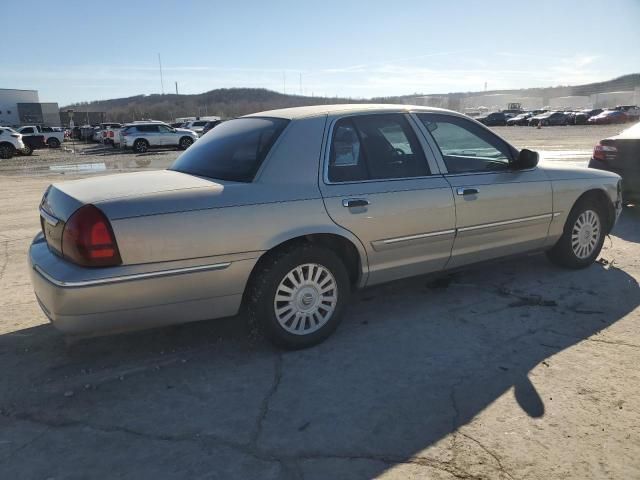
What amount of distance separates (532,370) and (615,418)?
57 cm

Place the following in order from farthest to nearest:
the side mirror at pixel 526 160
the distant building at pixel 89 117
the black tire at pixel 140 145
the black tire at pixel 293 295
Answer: the distant building at pixel 89 117, the black tire at pixel 140 145, the side mirror at pixel 526 160, the black tire at pixel 293 295

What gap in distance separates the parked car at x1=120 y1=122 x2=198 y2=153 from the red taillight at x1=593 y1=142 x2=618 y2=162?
2447 cm

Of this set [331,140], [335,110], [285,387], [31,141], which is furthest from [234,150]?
[31,141]

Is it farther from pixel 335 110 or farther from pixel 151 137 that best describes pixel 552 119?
pixel 335 110

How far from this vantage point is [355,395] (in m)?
3.03

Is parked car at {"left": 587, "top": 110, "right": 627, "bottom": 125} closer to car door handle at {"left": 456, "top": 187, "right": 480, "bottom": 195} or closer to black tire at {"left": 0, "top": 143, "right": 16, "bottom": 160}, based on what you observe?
black tire at {"left": 0, "top": 143, "right": 16, "bottom": 160}

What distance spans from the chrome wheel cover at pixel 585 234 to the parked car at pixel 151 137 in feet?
87.5

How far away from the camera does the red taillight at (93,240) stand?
114 inches

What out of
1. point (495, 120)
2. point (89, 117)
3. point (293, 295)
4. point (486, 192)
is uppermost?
point (486, 192)

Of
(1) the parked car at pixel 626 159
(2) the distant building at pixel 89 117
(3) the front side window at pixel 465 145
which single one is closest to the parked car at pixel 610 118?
(1) the parked car at pixel 626 159

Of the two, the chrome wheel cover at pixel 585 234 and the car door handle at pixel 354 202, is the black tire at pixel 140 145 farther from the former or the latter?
the car door handle at pixel 354 202

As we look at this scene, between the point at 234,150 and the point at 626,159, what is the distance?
21.7 ft

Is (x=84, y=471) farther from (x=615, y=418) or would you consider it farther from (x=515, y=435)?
(x=615, y=418)

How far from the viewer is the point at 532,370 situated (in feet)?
10.8
